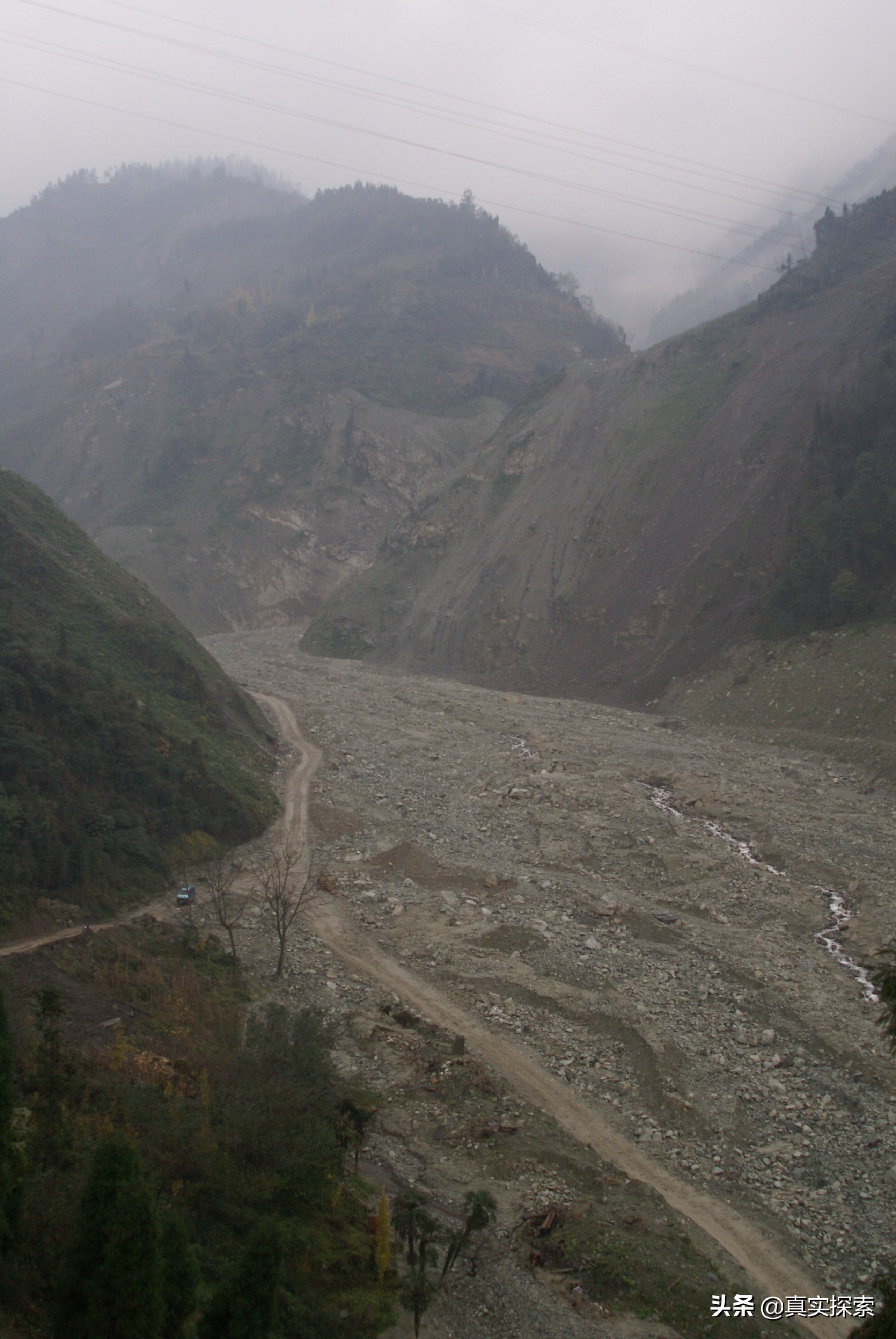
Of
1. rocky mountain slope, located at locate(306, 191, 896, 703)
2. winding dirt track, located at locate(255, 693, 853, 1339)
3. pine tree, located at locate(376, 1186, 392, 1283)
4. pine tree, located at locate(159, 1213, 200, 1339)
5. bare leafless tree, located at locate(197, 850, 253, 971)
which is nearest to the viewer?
pine tree, located at locate(159, 1213, 200, 1339)

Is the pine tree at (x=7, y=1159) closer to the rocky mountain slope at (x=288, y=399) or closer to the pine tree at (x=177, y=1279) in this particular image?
the pine tree at (x=177, y=1279)

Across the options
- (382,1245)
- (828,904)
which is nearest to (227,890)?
Answer: (382,1245)

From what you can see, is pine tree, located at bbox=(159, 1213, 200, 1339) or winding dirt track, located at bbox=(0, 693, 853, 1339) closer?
pine tree, located at bbox=(159, 1213, 200, 1339)

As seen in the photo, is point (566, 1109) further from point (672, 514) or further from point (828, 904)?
point (672, 514)

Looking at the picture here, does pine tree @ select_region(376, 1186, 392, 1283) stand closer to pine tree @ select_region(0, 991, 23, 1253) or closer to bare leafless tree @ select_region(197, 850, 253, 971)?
pine tree @ select_region(0, 991, 23, 1253)

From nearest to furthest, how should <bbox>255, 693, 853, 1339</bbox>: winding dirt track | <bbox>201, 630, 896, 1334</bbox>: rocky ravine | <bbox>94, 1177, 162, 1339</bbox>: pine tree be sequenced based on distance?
<bbox>94, 1177, 162, 1339</bbox>: pine tree
<bbox>255, 693, 853, 1339</bbox>: winding dirt track
<bbox>201, 630, 896, 1334</bbox>: rocky ravine

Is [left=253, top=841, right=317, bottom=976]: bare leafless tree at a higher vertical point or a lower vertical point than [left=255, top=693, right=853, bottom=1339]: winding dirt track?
higher

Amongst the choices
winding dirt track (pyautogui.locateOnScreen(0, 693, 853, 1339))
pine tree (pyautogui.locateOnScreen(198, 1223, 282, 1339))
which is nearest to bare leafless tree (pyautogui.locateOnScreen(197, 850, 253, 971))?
winding dirt track (pyautogui.locateOnScreen(0, 693, 853, 1339))
